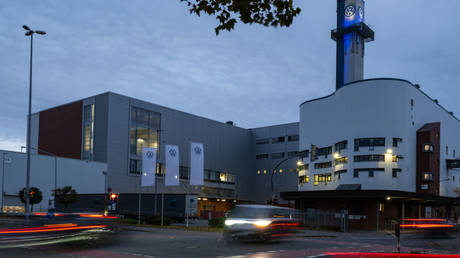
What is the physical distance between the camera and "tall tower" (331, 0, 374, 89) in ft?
272

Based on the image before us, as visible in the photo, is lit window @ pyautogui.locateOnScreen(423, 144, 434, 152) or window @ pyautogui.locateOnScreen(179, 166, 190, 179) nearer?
lit window @ pyautogui.locateOnScreen(423, 144, 434, 152)

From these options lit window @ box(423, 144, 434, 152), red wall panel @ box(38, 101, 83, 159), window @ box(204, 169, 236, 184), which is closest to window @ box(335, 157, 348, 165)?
lit window @ box(423, 144, 434, 152)

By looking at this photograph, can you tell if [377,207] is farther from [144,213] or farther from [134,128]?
[134,128]

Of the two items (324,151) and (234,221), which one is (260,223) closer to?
(234,221)

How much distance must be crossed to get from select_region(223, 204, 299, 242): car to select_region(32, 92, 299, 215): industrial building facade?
131 feet

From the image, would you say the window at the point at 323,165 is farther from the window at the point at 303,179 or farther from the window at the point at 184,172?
the window at the point at 184,172

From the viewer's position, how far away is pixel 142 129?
79812 mm

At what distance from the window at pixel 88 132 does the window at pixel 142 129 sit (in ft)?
20.3

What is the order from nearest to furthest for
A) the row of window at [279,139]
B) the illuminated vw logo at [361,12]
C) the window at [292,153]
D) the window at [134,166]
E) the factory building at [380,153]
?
the factory building at [380,153] < the window at [134,166] < the illuminated vw logo at [361,12] < the window at [292,153] < the row of window at [279,139]

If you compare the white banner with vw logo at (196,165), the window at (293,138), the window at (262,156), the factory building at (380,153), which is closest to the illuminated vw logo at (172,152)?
the white banner with vw logo at (196,165)

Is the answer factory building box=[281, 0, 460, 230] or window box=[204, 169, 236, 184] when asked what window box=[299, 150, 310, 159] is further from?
window box=[204, 169, 236, 184]

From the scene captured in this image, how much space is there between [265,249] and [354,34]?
71.3m

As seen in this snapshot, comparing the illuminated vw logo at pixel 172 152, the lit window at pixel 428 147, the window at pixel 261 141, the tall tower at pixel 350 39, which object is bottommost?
the illuminated vw logo at pixel 172 152

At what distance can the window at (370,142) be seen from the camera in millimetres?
60406
